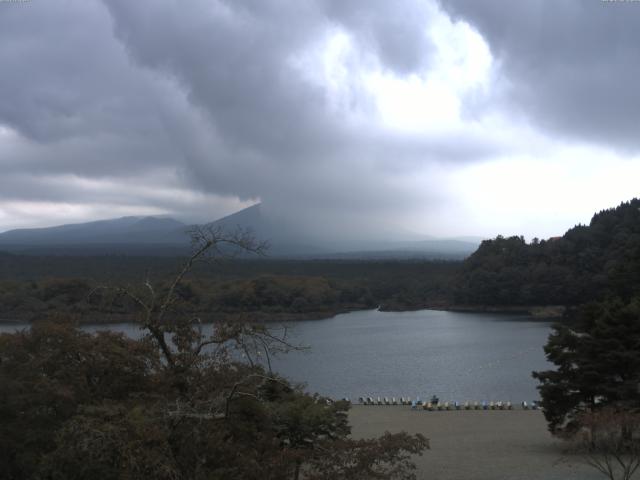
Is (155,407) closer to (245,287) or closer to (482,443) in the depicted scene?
(482,443)

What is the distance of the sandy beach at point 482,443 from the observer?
35.9 feet

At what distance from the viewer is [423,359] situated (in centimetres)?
3125

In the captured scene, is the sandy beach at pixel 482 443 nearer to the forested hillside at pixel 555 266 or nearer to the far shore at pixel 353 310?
the far shore at pixel 353 310

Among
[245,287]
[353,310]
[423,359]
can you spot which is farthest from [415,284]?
[423,359]

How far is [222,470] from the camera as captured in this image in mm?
5062

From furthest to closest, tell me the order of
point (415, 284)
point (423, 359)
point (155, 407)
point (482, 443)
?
point (415, 284)
point (423, 359)
point (482, 443)
point (155, 407)

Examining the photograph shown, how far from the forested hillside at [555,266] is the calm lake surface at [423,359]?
1014 cm

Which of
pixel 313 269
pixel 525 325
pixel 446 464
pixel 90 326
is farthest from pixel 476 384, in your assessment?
pixel 313 269

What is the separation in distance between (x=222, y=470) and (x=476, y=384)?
67.3 ft

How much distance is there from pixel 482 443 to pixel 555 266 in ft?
165

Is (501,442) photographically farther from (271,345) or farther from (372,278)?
(372,278)

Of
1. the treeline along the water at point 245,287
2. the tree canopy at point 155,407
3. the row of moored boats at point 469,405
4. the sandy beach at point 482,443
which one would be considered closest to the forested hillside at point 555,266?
the treeline along the water at point 245,287

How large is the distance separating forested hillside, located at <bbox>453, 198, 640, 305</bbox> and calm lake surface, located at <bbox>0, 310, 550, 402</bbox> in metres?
10.1

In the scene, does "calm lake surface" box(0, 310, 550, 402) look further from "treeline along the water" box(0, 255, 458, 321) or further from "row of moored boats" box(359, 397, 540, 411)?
"treeline along the water" box(0, 255, 458, 321)
